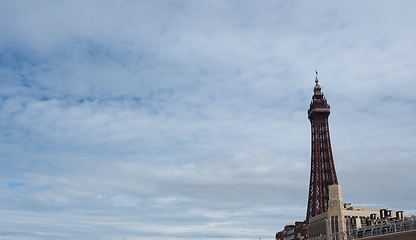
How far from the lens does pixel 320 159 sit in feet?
577

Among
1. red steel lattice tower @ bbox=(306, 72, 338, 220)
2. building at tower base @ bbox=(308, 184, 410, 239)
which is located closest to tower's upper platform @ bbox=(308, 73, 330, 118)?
red steel lattice tower @ bbox=(306, 72, 338, 220)

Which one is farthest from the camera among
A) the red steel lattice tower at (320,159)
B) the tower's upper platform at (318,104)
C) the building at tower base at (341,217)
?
the tower's upper platform at (318,104)

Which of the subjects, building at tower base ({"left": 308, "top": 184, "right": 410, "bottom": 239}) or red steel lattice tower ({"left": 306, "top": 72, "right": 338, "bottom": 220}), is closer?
building at tower base ({"left": 308, "top": 184, "right": 410, "bottom": 239})

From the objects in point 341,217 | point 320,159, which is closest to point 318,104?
point 320,159

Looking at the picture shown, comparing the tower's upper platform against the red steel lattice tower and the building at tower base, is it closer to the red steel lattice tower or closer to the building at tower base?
the red steel lattice tower

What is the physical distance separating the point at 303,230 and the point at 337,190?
35.8 meters

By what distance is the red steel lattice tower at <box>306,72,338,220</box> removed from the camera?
6565 inches

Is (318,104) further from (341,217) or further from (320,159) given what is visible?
(341,217)

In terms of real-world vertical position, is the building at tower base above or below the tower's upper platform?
below

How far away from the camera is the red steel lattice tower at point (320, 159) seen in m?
167

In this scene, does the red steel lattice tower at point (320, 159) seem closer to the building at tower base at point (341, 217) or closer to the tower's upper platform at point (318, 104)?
the tower's upper platform at point (318, 104)

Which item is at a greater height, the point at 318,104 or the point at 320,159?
the point at 318,104

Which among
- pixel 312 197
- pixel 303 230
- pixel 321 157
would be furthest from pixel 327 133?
pixel 303 230

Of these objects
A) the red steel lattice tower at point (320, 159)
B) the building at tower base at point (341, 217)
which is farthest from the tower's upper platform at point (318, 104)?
the building at tower base at point (341, 217)
